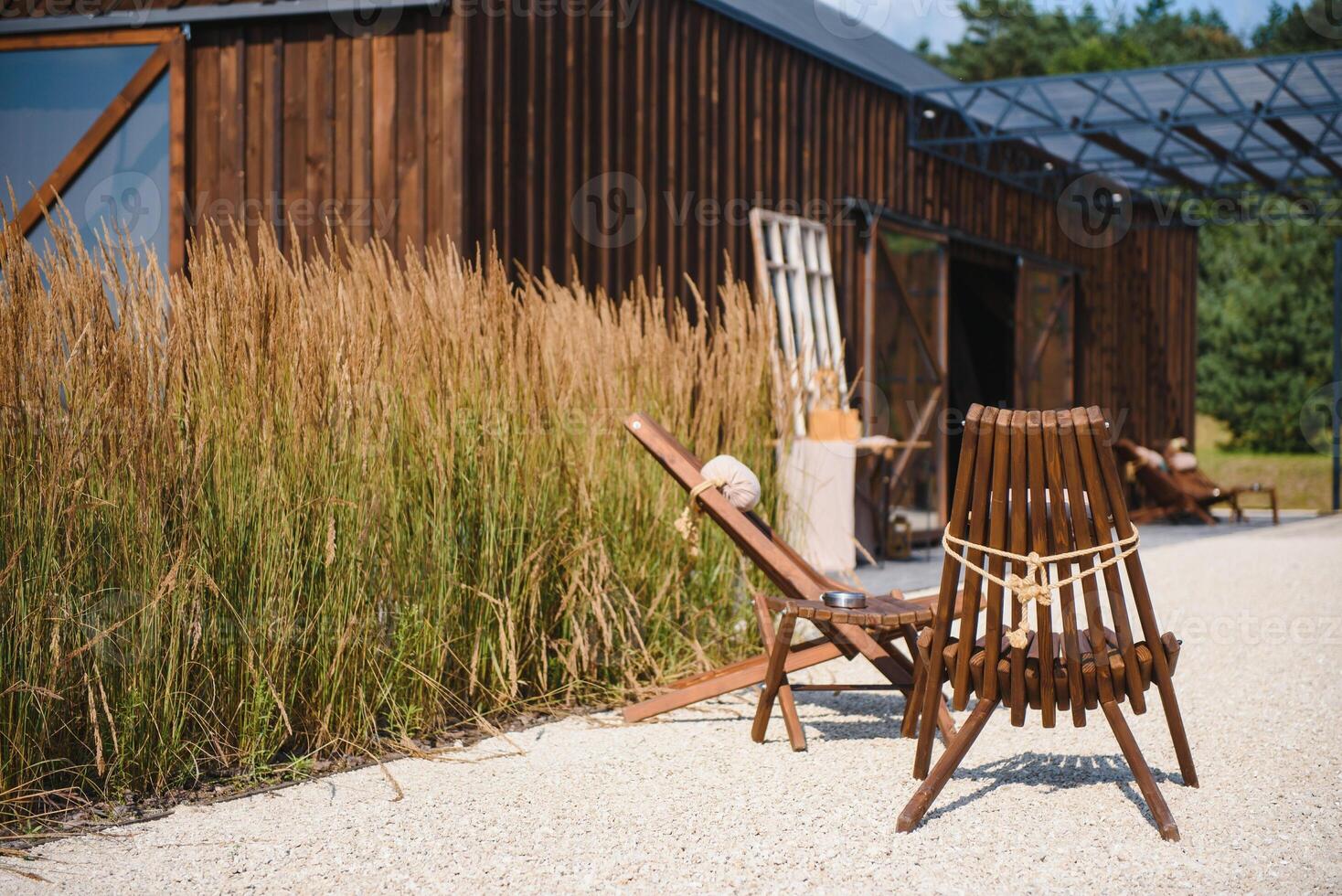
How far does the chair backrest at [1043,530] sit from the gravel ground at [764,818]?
1.22 feet

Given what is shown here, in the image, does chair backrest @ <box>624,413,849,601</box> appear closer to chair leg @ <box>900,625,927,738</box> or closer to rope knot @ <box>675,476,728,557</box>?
rope knot @ <box>675,476,728,557</box>

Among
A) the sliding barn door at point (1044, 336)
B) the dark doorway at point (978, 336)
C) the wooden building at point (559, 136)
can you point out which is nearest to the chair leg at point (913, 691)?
the wooden building at point (559, 136)

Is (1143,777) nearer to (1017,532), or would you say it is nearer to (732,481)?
(1017,532)

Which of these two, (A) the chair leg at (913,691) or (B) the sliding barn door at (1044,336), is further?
(B) the sliding barn door at (1044,336)

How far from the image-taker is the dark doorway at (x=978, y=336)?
14.9 m

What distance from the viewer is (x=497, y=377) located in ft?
15.0

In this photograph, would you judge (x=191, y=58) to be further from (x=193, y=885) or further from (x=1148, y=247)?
(x=1148, y=247)

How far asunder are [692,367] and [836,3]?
7312mm

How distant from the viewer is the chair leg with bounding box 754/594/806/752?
13.5ft

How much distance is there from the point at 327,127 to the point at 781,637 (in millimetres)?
4147

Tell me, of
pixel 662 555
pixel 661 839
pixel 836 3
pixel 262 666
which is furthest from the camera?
pixel 836 3

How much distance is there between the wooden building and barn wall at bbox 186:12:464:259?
0.03ft

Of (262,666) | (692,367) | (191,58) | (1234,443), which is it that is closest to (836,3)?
(191,58)

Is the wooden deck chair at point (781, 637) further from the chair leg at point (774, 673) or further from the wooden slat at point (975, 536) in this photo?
the wooden slat at point (975, 536)
